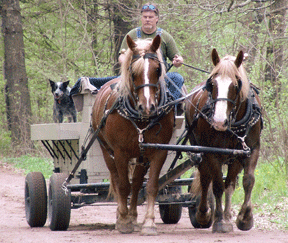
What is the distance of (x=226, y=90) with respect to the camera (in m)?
5.19

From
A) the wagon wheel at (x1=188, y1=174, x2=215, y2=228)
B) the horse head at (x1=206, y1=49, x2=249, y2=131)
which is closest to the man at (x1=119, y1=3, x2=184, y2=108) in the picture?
the horse head at (x1=206, y1=49, x2=249, y2=131)

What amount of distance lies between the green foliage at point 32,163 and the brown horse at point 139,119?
7.80 meters

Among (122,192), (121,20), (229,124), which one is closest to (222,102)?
(229,124)

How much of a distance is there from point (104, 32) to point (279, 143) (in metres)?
9.07

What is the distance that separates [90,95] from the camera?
6.96 metres

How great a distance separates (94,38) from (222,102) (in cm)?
1219

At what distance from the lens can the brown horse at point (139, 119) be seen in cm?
530

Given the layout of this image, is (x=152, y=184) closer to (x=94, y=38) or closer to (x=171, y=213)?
(x=171, y=213)

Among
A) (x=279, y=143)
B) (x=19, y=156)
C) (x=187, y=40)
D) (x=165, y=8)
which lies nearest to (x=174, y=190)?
(x=279, y=143)

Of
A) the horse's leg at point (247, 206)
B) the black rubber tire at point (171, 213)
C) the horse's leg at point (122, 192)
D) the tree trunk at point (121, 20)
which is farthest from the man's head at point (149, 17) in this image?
the tree trunk at point (121, 20)

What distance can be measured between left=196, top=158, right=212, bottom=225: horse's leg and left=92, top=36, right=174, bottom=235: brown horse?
0.71 metres

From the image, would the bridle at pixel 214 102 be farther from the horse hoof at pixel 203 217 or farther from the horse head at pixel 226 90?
the horse hoof at pixel 203 217

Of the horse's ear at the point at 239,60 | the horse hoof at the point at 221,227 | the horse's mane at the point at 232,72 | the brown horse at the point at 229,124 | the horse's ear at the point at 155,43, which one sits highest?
the horse's ear at the point at 155,43

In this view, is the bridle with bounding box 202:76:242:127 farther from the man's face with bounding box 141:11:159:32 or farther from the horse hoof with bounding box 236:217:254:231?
the man's face with bounding box 141:11:159:32
